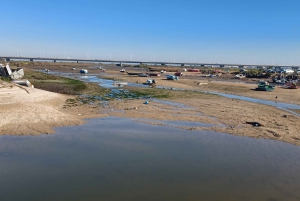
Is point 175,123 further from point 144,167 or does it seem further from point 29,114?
point 29,114

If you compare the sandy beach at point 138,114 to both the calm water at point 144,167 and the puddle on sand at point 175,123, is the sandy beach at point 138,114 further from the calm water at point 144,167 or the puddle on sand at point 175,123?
the calm water at point 144,167

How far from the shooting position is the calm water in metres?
12.1

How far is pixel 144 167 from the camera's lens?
1463 centimetres

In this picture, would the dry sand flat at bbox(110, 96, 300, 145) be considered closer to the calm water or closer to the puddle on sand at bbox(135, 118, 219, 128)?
the puddle on sand at bbox(135, 118, 219, 128)

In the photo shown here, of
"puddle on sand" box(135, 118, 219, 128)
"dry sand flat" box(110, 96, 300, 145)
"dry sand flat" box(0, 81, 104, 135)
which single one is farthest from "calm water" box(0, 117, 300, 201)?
"puddle on sand" box(135, 118, 219, 128)

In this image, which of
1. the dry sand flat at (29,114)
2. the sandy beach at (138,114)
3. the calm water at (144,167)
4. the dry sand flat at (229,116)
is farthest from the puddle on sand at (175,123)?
the dry sand flat at (29,114)

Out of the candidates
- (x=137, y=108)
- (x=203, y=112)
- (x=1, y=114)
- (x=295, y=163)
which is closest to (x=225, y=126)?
(x=203, y=112)

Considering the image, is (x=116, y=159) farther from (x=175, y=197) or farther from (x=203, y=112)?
(x=203, y=112)

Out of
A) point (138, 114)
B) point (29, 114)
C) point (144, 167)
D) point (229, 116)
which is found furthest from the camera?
point (229, 116)

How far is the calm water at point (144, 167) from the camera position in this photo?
12.1 metres

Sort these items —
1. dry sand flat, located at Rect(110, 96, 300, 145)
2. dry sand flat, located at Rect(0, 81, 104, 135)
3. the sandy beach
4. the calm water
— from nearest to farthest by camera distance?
1. the calm water
2. dry sand flat, located at Rect(0, 81, 104, 135)
3. the sandy beach
4. dry sand flat, located at Rect(110, 96, 300, 145)

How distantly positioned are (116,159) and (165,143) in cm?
433

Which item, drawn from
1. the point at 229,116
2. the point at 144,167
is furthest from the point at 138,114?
the point at 144,167

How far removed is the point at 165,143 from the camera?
18766 millimetres
